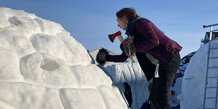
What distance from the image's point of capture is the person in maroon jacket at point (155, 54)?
437cm

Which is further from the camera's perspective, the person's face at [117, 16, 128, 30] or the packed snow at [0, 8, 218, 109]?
the person's face at [117, 16, 128, 30]

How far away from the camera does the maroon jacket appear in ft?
14.2

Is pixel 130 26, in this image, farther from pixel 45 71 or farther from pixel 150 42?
pixel 45 71

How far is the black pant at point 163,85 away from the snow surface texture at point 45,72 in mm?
1270

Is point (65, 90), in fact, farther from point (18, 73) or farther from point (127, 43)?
point (127, 43)

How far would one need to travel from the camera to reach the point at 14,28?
297 centimetres

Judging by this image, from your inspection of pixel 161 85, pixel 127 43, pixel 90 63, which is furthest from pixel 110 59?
pixel 90 63

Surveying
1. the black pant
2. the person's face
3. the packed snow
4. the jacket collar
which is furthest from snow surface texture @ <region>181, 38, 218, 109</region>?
the packed snow

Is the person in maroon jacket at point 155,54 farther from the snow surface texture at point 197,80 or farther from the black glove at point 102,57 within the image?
the snow surface texture at point 197,80

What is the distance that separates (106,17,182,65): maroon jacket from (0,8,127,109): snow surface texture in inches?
42.6

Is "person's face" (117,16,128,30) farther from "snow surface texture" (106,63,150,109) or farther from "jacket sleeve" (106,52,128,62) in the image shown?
"snow surface texture" (106,63,150,109)

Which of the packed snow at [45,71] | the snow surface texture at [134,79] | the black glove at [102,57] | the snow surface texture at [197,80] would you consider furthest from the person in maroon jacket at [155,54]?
the snow surface texture at [134,79]

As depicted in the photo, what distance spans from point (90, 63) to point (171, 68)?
56.8 inches

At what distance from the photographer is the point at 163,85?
4.54 meters
